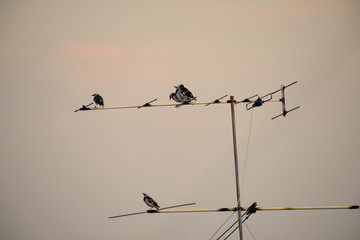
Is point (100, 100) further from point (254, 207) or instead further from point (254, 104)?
point (254, 207)

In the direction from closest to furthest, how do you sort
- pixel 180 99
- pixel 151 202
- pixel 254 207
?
1. pixel 254 207
2. pixel 180 99
3. pixel 151 202

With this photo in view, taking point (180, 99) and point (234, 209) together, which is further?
point (180, 99)

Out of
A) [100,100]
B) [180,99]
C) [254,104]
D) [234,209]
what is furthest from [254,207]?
[100,100]

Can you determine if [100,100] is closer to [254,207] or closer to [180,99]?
[180,99]

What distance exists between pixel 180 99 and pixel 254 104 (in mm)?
1284

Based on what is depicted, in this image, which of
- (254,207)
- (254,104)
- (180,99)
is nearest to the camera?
(254,207)

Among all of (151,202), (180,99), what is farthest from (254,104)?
(151,202)

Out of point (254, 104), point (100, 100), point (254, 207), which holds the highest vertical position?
point (100, 100)

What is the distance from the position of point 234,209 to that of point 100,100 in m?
3.45

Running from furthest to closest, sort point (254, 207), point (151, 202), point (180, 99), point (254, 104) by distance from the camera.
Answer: point (151, 202), point (180, 99), point (254, 104), point (254, 207)

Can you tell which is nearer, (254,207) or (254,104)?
(254,207)

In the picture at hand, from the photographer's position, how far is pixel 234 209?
7203 millimetres

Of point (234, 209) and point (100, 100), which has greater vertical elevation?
point (100, 100)

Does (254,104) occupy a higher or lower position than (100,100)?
lower
